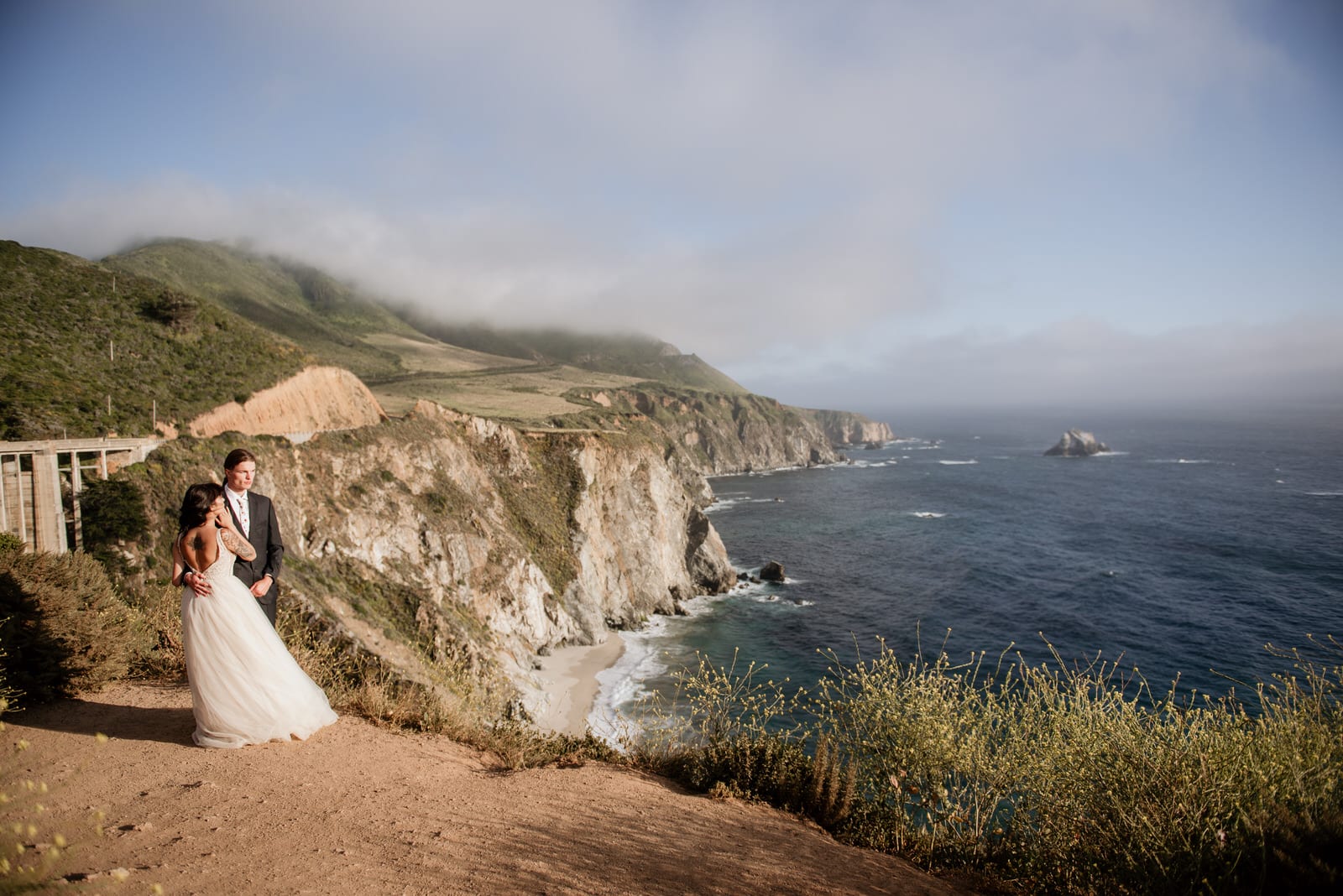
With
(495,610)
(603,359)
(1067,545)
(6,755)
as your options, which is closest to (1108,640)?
(1067,545)

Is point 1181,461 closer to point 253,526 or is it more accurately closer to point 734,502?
point 734,502

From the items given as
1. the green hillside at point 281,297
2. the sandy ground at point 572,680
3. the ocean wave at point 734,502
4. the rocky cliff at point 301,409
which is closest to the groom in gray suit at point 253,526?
the sandy ground at point 572,680

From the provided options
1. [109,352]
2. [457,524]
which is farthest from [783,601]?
[109,352]

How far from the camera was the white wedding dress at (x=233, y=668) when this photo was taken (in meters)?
6.40

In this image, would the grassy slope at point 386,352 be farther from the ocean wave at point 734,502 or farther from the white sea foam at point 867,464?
the white sea foam at point 867,464

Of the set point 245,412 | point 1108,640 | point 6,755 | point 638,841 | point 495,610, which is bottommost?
point 1108,640

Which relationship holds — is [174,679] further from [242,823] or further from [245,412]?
[245,412]

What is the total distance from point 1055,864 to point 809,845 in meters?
2.38

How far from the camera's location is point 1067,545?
2274 inches

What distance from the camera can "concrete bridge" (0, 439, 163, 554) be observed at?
16.1m

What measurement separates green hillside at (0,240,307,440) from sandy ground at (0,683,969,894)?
1861 centimetres

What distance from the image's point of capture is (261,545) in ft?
23.5

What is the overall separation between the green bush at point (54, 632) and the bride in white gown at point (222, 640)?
2.46 m

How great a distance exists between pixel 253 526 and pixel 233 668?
1.56m
